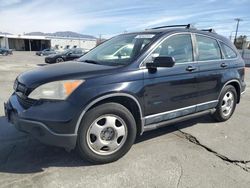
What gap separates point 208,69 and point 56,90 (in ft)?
8.85

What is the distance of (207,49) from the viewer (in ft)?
15.0

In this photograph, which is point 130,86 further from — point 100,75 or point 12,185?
point 12,185

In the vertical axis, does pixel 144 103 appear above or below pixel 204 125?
above

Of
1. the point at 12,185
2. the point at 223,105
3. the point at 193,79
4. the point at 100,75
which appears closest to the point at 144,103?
the point at 100,75

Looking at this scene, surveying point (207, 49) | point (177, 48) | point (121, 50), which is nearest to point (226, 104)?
point (207, 49)

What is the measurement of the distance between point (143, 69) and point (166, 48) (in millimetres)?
666

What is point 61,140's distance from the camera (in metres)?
3.02

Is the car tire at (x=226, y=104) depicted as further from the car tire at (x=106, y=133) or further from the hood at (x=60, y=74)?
the hood at (x=60, y=74)

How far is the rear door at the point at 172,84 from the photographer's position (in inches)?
143

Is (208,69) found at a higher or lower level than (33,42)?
higher

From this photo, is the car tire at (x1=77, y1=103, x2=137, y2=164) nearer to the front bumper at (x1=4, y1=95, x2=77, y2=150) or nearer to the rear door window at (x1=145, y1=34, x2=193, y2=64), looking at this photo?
the front bumper at (x1=4, y1=95, x2=77, y2=150)

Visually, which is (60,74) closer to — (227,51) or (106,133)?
(106,133)

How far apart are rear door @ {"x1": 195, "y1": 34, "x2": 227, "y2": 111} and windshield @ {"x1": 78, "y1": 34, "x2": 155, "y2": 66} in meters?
1.05

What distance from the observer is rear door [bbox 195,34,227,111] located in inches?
172
